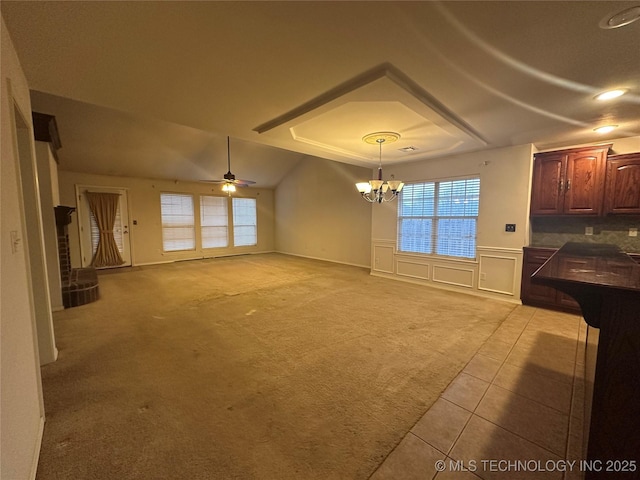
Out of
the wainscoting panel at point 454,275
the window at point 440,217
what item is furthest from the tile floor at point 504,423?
the window at point 440,217

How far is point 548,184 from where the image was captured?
386 cm

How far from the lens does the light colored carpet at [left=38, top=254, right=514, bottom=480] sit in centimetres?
147

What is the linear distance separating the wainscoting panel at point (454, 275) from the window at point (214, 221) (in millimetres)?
6556

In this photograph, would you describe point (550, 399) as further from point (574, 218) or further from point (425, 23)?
point (574, 218)

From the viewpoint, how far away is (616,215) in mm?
3564

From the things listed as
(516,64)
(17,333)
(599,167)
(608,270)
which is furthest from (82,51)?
(599,167)

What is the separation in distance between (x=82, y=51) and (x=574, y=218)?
5.91 metres

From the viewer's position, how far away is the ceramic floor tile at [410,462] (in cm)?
137

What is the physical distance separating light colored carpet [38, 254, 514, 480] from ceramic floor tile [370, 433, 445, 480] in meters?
0.07

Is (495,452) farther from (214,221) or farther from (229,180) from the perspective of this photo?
(214,221)

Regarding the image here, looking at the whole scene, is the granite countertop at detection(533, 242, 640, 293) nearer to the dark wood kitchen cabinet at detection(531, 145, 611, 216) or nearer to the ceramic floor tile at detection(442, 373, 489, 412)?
the ceramic floor tile at detection(442, 373, 489, 412)

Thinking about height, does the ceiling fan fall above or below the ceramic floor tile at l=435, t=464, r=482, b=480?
above

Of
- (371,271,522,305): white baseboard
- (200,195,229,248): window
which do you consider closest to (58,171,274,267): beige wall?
(200,195,229,248): window

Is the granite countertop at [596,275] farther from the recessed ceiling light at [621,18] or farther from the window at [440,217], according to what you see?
the window at [440,217]
